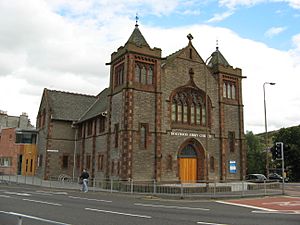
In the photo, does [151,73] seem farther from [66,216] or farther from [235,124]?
[66,216]

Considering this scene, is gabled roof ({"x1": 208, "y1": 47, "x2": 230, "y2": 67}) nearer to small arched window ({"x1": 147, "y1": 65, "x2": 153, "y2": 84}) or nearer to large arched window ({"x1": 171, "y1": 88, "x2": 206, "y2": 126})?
large arched window ({"x1": 171, "y1": 88, "x2": 206, "y2": 126})

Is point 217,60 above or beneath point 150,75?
above

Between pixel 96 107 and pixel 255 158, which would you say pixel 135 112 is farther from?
pixel 255 158

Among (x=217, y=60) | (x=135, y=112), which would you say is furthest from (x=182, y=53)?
(x=135, y=112)

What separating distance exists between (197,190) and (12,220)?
17.5 meters

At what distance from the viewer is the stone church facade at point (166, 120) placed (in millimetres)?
28875

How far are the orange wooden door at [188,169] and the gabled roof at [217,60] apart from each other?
11.6 metres

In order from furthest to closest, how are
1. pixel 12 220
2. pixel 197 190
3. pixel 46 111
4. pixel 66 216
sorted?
pixel 46 111 → pixel 197 190 → pixel 66 216 → pixel 12 220

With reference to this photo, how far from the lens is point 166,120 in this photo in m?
30.6

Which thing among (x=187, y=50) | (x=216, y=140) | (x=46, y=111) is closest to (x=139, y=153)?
(x=216, y=140)

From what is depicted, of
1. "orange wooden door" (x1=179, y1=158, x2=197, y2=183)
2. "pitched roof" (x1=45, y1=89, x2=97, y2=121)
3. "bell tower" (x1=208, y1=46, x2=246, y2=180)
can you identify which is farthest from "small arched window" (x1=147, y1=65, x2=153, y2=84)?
"pitched roof" (x1=45, y1=89, x2=97, y2=121)

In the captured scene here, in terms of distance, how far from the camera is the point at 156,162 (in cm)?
2911

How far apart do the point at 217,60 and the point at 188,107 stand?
7.89m

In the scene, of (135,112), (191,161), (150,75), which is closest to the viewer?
(135,112)
